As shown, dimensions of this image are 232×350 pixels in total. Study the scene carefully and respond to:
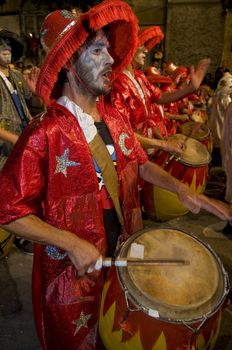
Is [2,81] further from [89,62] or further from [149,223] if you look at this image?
[149,223]

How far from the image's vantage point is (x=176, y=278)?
154cm

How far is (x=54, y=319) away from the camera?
1.72m

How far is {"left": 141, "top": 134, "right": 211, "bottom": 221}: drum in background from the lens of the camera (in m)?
3.63

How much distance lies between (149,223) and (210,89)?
5.94 meters

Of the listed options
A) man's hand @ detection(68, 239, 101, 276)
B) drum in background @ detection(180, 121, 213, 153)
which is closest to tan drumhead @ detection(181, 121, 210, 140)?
drum in background @ detection(180, 121, 213, 153)

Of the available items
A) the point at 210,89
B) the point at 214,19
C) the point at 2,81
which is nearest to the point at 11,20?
the point at 214,19

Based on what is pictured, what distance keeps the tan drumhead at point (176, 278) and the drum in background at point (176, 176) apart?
1910mm

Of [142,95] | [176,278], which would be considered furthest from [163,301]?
[142,95]

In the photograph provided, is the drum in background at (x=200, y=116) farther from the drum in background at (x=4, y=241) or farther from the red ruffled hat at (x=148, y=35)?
→ the drum in background at (x=4, y=241)

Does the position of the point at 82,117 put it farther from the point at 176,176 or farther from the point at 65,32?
the point at 176,176

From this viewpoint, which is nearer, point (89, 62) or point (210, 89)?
point (89, 62)

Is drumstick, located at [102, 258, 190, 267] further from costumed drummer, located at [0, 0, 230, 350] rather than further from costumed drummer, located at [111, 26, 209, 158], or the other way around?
costumed drummer, located at [111, 26, 209, 158]

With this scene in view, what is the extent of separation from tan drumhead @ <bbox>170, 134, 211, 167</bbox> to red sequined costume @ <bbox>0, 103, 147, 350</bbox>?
176 cm

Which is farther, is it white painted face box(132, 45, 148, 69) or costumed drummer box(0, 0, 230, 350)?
white painted face box(132, 45, 148, 69)
